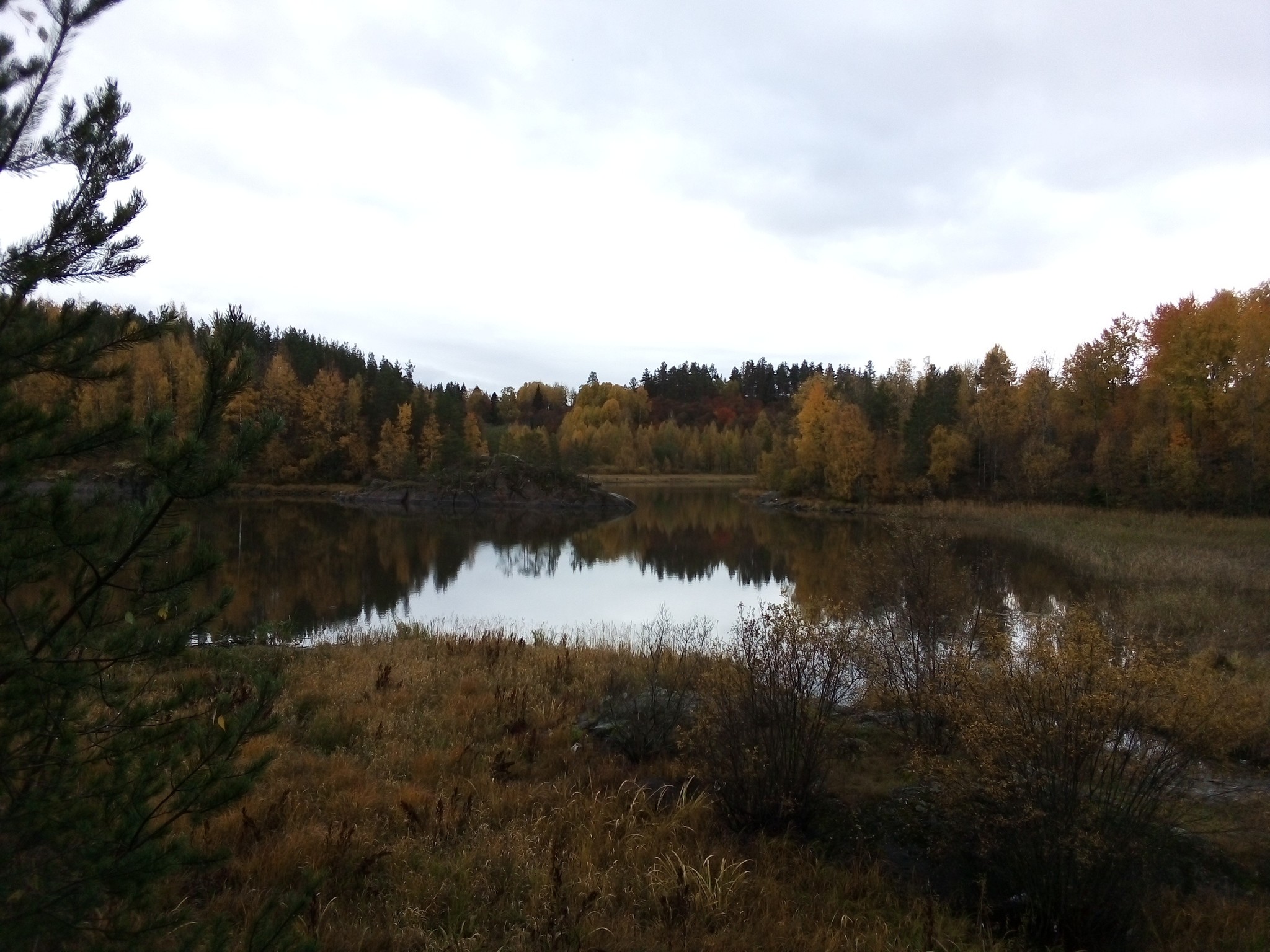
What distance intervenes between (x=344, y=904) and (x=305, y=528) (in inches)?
1451

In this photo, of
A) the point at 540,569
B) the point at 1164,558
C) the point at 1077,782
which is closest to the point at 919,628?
the point at 1077,782

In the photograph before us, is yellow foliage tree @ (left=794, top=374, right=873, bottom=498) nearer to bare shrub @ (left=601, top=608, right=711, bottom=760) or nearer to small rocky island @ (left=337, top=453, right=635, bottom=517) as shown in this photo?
small rocky island @ (left=337, top=453, right=635, bottom=517)

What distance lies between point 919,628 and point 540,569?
20.2 metres

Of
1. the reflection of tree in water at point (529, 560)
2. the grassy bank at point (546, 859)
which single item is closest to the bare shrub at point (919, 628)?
the grassy bank at point (546, 859)

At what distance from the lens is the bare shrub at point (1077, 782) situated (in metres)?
4.54

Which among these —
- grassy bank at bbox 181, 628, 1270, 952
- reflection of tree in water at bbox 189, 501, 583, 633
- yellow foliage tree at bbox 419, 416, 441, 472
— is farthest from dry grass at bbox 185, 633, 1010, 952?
yellow foliage tree at bbox 419, 416, 441, 472

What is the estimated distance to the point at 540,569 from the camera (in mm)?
27328

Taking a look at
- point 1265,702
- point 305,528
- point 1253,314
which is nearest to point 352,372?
point 305,528

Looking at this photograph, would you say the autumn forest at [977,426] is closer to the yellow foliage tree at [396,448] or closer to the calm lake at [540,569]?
the yellow foliage tree at [396,448]

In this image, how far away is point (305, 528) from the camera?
38281mm

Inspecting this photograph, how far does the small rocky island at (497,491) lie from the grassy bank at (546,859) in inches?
2015

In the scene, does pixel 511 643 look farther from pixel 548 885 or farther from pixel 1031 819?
pixel 1031 819

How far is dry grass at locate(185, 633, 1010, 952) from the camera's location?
4262 millimetres

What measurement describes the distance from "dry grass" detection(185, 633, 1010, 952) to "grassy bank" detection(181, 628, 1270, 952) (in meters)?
0.01
